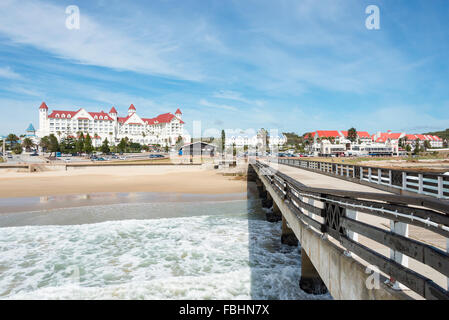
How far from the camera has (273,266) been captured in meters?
9.80

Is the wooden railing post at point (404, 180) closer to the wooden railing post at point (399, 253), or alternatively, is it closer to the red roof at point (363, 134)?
the wooden railing post at point (399, 253)

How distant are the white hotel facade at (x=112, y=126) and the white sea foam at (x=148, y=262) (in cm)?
14477

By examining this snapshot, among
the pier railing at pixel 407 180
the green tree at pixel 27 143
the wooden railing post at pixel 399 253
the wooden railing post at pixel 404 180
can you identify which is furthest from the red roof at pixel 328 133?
the wooden railing post at pixel 399 253

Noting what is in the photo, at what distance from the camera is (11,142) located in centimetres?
13112

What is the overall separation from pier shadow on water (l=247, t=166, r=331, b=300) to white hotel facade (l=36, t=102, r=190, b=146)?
488 ft

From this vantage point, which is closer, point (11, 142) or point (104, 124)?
point (11, 142)

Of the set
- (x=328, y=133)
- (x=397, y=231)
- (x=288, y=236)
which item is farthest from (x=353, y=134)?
(x=397, y=231)

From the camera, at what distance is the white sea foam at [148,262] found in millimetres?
8336

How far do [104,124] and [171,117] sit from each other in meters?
40.0

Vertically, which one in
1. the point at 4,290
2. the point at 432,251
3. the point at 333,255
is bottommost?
the point at 4,290

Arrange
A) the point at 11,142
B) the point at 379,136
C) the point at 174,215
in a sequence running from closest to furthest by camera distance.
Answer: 1. the point at 174,215
2. the point at 11,142
3. the point at 379,136
